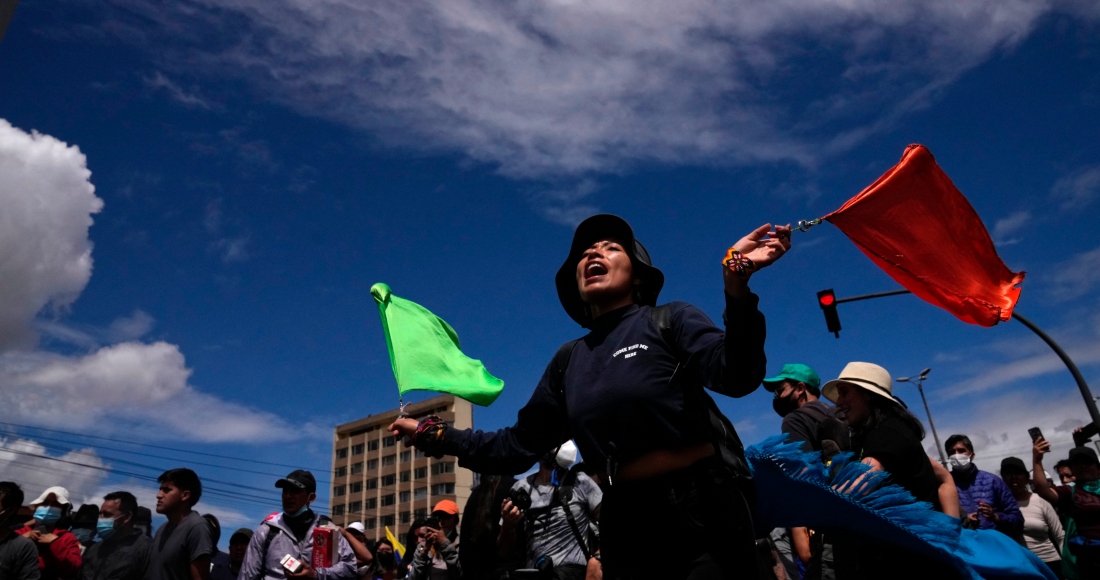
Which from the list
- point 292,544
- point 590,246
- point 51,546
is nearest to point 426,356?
point 590,246

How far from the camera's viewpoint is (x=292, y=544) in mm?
6715

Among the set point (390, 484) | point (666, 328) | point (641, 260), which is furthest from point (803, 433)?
point (390, 484)

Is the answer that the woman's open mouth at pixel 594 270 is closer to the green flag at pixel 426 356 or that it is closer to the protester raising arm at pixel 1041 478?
the green flag at pixel 426 356

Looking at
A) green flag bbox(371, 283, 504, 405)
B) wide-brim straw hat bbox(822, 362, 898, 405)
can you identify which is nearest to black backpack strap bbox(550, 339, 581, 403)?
green flag bbox(371, 283, 504, 405)

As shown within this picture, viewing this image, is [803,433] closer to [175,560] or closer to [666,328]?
[666,328]

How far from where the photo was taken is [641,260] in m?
3.31

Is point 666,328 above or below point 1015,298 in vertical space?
below

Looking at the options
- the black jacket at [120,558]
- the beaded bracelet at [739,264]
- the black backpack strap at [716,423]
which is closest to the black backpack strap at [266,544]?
the black jacket at [120,558]

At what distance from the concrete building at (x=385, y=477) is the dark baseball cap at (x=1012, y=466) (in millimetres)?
84987

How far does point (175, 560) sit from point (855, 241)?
5.98m

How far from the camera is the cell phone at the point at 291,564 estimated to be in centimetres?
636

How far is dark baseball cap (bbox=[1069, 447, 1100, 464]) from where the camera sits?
7.00m

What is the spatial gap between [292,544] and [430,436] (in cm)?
430

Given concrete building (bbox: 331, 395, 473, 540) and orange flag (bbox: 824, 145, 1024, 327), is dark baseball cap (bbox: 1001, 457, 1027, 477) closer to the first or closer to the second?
orange flag (bbox: 824, 145, 1024, 327)
